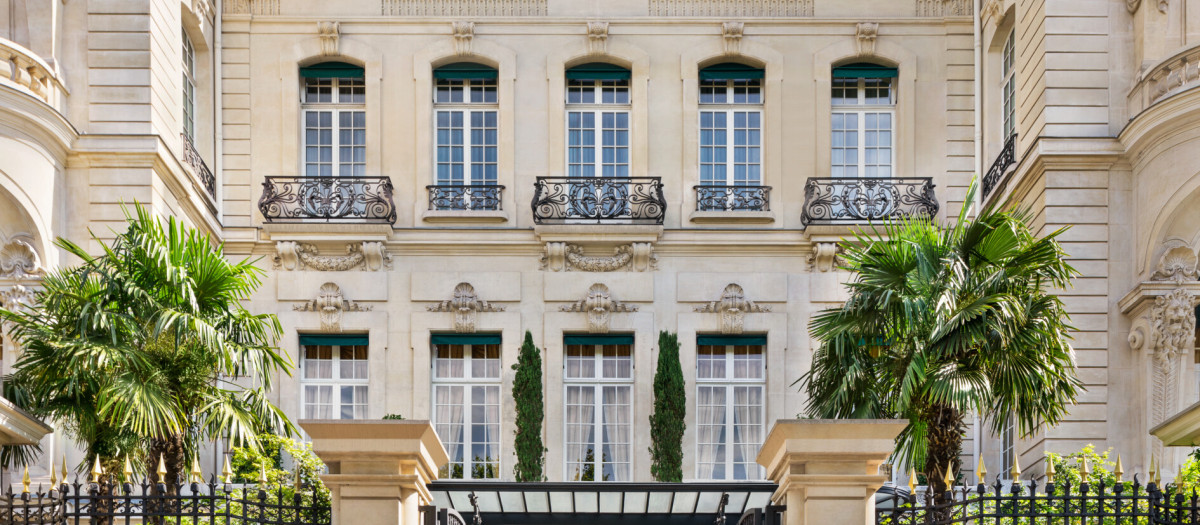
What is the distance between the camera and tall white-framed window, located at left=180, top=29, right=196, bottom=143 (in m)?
25.3

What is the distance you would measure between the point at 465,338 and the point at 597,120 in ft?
12.4

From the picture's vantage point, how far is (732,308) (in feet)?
84.0

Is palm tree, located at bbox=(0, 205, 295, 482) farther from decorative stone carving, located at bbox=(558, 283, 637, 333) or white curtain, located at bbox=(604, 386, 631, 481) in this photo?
white curtain, located at bbox=(604, 386, 631, 481)

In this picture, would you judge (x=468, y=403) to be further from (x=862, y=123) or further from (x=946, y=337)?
(x=946, y=337)

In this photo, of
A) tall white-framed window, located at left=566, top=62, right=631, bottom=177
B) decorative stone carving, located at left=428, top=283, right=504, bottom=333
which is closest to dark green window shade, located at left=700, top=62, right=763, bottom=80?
tall white-framed window, located at left=566, top=62, right=631, bottom=177

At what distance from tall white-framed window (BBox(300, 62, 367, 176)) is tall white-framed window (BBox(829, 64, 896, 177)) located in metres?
6.95

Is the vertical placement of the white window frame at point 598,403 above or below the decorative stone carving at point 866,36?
below

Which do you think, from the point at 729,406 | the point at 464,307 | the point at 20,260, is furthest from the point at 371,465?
the point at 729,406

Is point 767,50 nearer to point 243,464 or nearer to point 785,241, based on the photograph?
point 785,241

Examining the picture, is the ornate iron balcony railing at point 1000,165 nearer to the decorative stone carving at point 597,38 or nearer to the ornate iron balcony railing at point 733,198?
the ornate iron balcony railing at point 733,198

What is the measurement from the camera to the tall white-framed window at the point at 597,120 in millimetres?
26312

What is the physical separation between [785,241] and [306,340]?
698cm

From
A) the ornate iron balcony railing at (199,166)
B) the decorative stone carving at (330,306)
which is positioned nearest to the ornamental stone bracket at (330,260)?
the decorative stone carving at (330,306)

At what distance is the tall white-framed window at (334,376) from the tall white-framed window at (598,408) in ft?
9.61
